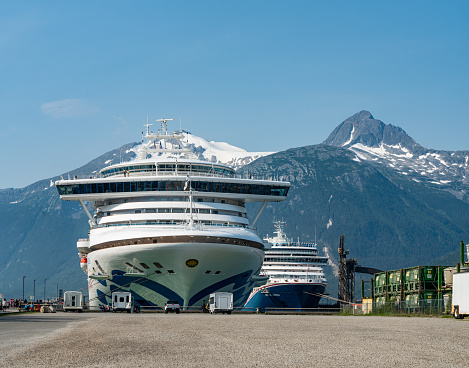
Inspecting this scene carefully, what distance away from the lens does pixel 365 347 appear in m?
19.7

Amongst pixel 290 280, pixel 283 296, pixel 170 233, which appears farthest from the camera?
pixel 290 280

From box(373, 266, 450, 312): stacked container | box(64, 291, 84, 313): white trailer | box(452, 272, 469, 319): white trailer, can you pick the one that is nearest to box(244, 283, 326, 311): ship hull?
box(373, 266, 450, 312): stacked container

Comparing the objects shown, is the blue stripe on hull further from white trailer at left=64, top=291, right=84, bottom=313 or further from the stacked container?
the stacked container

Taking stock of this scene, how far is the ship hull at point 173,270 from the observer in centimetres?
5903

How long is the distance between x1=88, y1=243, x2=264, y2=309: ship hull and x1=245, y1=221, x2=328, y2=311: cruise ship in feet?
185

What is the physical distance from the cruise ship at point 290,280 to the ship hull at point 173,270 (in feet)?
185

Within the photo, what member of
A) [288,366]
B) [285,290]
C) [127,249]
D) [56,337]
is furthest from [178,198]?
[285,290]

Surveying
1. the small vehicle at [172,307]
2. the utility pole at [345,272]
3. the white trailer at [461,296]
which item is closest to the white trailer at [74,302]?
the small vehicle at [172,307]

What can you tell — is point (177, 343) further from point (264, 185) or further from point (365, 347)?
point (264, 185)

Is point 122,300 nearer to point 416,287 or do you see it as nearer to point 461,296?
point 416,287

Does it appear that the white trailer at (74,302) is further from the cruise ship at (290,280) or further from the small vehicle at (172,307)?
the cruise ship at (290,280)

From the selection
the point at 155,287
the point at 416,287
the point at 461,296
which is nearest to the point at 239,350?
the point at 461,296

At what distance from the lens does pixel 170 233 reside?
58.8 m

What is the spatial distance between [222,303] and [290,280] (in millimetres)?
66247
